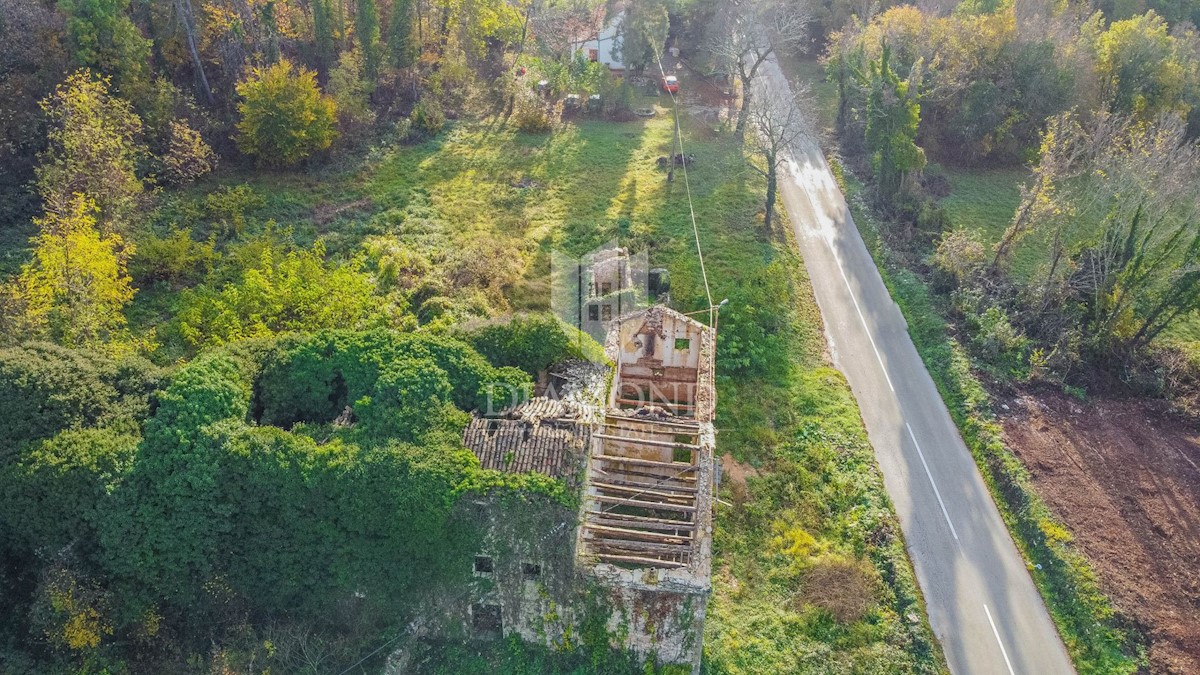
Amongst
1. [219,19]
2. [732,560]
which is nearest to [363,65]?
[219,19]

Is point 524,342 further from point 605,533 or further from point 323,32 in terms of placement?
point 323,32

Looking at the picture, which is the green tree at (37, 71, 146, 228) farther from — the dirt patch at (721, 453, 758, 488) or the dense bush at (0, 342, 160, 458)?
the dirt patch at (721, 453, 758, 488)

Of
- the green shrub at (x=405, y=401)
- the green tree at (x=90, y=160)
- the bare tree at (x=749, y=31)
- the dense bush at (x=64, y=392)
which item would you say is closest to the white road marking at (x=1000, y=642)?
the green shrub at (x=405, y=401)

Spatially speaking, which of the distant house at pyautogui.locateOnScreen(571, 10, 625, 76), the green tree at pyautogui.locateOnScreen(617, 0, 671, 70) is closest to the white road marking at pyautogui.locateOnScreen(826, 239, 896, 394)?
the green tree at pyautogui.locateOnScreen(617, 0, 671, 70)

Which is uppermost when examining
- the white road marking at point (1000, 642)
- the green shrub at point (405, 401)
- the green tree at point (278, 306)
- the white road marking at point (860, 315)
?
the green tree at point (278, 306)

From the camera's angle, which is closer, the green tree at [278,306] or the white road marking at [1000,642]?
the white road marking at [1000,642]

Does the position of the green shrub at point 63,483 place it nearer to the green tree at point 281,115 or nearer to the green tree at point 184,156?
the green tree at point 184,156

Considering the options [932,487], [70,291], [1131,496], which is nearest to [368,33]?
[70,291]
